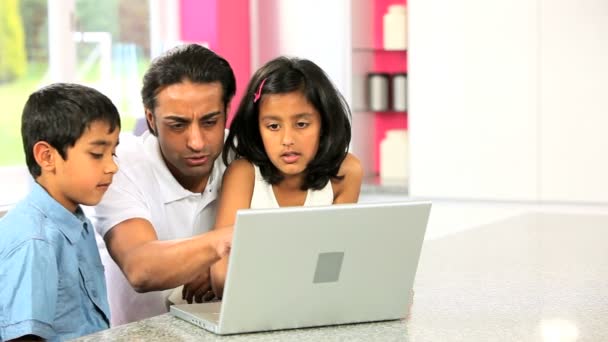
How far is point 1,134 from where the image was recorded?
366 cm

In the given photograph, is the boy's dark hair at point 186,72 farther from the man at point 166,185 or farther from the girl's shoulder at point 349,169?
the girl's shoulder at point 349,169

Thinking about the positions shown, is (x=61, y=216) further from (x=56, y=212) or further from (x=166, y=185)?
(x=166, y=185)

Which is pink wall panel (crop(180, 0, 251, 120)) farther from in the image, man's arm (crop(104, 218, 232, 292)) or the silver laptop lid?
the silver laptop lid

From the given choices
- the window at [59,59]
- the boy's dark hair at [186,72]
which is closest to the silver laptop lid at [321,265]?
the boy's dark hair at [186,72]

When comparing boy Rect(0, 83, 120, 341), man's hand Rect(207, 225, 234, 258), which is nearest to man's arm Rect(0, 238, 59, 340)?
boy Rect(0, 83, 120, 341)

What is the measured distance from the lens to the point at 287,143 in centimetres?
199

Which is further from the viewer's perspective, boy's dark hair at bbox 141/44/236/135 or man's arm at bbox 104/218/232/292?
boy's dark hair at bbox 141/44/236/135

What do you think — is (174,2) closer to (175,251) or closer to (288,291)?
(175,251)

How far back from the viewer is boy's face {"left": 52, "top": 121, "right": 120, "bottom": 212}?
69.1 inches

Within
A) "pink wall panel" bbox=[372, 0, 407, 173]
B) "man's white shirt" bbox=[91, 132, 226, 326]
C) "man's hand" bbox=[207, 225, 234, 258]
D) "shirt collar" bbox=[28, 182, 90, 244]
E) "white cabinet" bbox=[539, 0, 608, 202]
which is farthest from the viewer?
"pink wall panel" bbox=[372, 0, 407, 173]

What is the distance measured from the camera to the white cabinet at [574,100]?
3854mm

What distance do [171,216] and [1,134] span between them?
1.73 meters

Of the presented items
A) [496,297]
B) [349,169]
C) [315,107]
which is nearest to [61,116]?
[315,107]

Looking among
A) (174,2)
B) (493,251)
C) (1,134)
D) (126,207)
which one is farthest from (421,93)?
(126,207)
